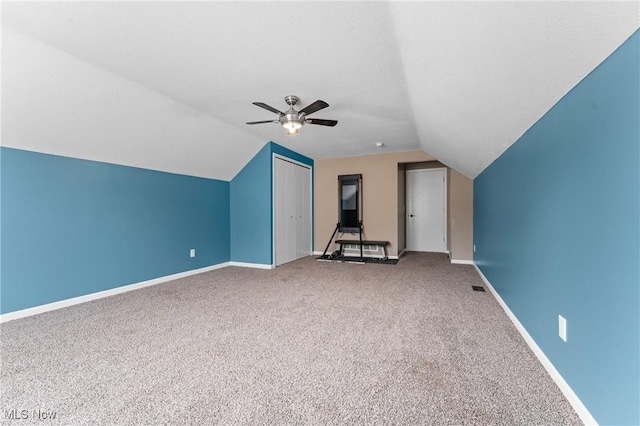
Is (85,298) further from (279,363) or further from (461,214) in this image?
(461,214)

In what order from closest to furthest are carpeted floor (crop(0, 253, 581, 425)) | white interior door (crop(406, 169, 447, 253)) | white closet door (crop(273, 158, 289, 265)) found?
carpeted floor (crop(0, 253, 581, 425)) < white closet door (crop(273, 158, 289, 265)) < white interior door (crop(406, 169, 447, 253))

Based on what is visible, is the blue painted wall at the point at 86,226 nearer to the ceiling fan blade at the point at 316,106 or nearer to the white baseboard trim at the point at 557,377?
the ceiling fan blade at the point at 316,106

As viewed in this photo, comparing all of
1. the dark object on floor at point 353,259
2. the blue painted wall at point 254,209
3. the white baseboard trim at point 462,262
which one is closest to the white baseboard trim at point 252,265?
the blue painted wall at point 254,209

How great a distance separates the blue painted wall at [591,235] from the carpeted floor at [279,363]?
0.30 m

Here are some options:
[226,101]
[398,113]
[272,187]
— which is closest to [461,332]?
[398,113]

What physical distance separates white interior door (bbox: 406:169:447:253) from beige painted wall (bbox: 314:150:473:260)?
1.03 ft

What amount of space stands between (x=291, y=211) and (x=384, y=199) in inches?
78.9

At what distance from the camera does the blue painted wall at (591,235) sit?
36.8 inches

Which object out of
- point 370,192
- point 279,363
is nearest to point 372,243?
point 370,192

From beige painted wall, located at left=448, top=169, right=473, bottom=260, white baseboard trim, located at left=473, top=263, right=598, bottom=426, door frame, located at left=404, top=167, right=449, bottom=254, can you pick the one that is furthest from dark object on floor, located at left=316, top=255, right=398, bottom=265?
white baseboard trim, located at left=473, top=263, right=598, bottom=426

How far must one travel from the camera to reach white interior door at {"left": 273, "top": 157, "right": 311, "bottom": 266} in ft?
15.9

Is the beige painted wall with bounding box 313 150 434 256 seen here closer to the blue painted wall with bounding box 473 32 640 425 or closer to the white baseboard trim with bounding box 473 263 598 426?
the white baseboard trim with bounding box 473 263 598 426

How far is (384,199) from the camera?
563cm

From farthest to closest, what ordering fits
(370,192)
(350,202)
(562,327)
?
(350,202) → (370,192) → (562,327)
